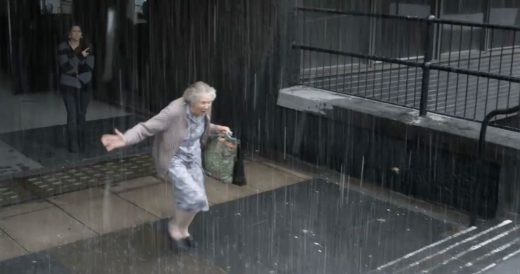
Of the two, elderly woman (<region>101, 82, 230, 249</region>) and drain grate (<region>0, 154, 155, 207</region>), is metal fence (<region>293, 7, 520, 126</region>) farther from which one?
elderly woman (<region>101, 82, 230, 249</region>)

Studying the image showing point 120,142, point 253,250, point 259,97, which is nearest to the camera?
point 120,142

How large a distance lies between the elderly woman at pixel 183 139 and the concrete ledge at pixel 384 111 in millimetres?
2744

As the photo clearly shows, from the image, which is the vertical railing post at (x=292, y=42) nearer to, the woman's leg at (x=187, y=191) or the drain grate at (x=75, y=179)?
the drain grate at (x=75, y=179)

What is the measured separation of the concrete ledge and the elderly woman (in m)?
2.74

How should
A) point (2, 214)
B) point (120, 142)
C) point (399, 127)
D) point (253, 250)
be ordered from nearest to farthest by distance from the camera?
point (120, 142)
point (253, 250)
point (2, 214)
point (399, 127)

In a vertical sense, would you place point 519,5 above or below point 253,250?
above

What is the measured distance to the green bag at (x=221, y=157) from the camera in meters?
6.77

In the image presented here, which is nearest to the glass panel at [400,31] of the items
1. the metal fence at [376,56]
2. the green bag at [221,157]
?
the metal fence at [376,56]

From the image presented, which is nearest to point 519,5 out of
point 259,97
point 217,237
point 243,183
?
point 259,97

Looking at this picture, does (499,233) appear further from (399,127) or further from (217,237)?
(217,237)

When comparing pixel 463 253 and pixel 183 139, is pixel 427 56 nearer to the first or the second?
pixel 463 253

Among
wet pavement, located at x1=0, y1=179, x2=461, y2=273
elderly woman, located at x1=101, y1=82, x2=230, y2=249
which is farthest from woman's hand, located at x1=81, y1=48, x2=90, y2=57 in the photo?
elderly woman, located at x1=101, y1=82, x2=230, y2=249

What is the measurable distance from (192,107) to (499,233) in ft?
9.90

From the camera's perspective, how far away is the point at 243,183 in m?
7.62
